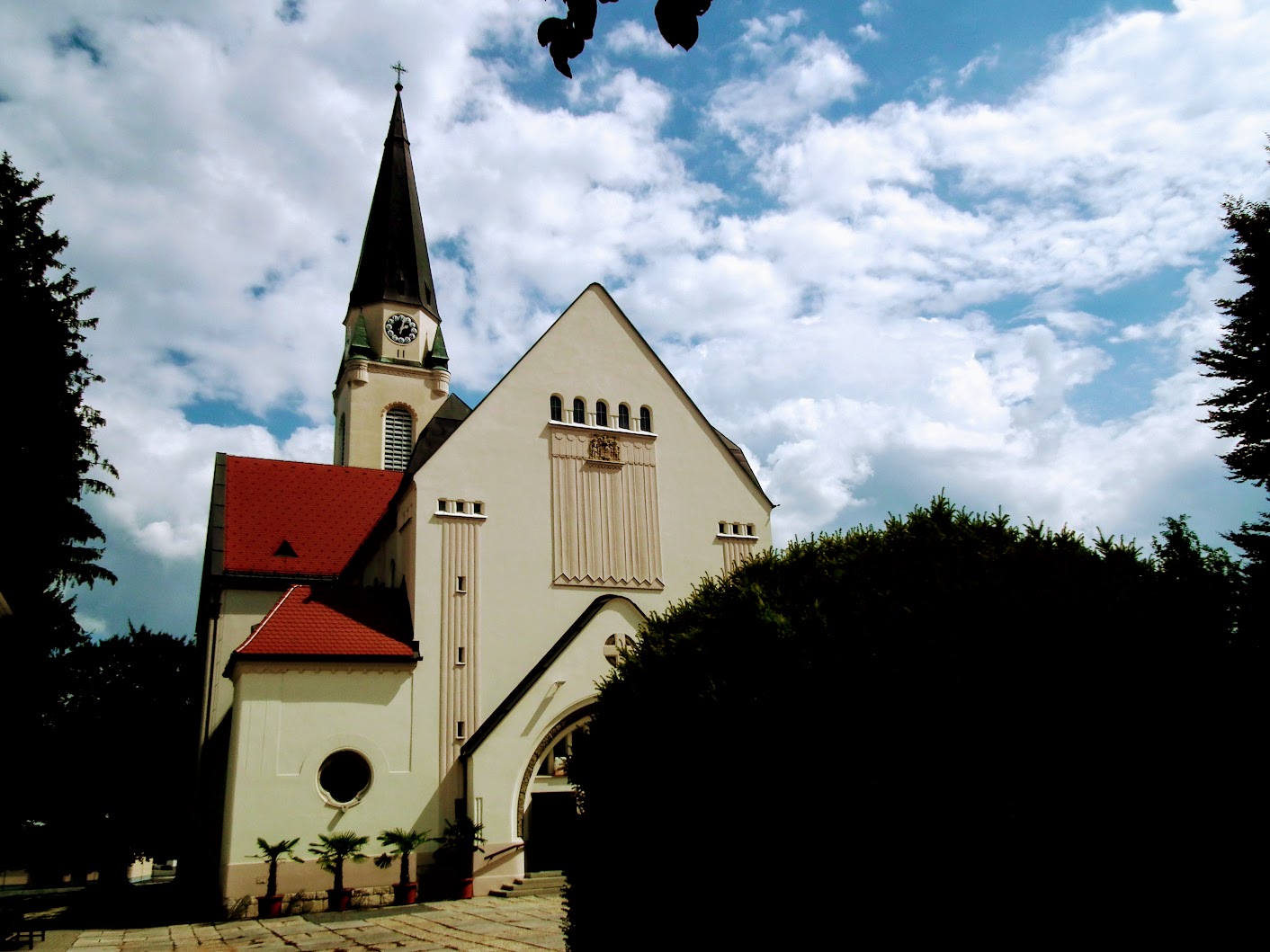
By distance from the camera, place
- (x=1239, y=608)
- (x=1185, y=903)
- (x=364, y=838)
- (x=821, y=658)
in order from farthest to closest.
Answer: (x=364, y=838) < (x=821, y=658) < (x=1239, y=608) < (x=1185, y=903)

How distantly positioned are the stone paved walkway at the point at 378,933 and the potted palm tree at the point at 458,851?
1.24 m

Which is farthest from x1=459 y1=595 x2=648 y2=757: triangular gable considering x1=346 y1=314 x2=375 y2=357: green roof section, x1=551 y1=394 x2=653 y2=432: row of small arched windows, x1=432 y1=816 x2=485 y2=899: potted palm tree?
x1=346 y1=314 x2=375 y2=357: green roof section

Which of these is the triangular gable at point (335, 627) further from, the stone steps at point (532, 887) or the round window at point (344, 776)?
the stone steps at point (532, 887)

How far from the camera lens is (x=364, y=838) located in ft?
74.4

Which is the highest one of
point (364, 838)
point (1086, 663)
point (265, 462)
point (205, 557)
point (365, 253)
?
point (365, 253)

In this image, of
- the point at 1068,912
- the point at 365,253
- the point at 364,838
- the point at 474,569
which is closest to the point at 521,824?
the point at 364,838

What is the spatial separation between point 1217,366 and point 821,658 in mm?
19102

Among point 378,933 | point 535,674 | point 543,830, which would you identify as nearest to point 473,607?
point 535,674

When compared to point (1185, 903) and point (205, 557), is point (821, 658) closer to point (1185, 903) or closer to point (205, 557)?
point (1185, 903)

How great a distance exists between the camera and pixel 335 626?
24.8m

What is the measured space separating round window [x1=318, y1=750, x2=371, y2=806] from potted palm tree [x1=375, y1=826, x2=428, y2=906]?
4.30 ft

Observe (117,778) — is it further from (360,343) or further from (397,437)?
(360,343)

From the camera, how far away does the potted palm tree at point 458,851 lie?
23.2 metres

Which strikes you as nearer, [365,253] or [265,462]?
[265,462]
